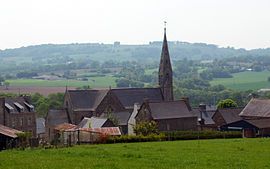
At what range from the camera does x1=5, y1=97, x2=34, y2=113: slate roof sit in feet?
256

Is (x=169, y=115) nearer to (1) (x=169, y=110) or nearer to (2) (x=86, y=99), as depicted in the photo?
(1) (x=169, y=110)

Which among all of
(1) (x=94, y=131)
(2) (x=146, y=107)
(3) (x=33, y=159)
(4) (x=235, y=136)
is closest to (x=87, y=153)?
(3) (x=33, y=159)

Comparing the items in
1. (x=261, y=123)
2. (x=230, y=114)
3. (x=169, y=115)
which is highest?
(x=169, y=115)

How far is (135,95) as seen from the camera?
92.6 meters

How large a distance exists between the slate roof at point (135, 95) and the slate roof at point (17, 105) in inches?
588

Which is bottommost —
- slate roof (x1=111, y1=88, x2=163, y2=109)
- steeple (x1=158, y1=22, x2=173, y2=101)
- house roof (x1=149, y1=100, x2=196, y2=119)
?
house roof (x1=149, y1=100, x2=196, y2=119)

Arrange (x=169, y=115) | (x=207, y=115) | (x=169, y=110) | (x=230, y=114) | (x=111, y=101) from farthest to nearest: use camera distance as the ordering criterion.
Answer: (x=207, y=115), (x=230, y=114), (x=111, y=101), (x=169, y=110), (x=169, y=115)

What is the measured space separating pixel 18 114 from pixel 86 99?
42.8 ft

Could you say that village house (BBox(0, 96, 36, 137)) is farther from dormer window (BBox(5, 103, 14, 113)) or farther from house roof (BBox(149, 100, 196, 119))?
house roof (BBox(149, 100, 196, 119))

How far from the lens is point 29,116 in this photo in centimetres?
8106

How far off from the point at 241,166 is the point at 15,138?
23.9 meters

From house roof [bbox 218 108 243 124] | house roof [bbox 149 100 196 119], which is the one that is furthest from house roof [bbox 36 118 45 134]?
house roof [bbox 218 108 243 124]

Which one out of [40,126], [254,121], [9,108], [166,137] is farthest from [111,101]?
[166,137]

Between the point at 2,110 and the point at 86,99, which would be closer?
the point at 2,110
